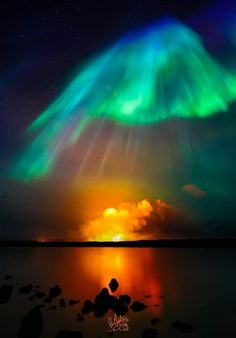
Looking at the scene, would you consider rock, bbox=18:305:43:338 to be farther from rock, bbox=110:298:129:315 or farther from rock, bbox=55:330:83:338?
rock, bbox=110:298:129:315

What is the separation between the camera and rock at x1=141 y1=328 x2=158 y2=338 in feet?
68.6

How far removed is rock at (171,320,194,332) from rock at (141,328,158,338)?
224 cm

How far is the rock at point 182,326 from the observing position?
23016 millimetres

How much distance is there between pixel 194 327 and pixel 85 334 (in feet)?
26.8

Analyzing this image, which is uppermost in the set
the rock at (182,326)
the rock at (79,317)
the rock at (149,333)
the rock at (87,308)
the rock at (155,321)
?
the rock at (87,308)

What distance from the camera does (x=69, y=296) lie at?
3547 cm

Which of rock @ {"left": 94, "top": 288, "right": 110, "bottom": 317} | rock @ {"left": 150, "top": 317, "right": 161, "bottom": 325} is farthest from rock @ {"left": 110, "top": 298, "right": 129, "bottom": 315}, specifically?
rock @ {"left": 150, "top": 317, "right": 161, "bottom": 325}

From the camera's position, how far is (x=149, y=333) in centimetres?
2131

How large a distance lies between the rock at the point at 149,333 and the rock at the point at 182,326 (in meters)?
2.24

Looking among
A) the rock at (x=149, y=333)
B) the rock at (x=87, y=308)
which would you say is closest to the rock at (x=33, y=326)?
the rock at (x=87, y=308)

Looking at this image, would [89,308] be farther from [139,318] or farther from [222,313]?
[222,313]

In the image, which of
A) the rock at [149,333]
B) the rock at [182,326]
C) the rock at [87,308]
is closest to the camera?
the rock at [149,333]

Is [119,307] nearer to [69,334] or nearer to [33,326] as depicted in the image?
[33,326]

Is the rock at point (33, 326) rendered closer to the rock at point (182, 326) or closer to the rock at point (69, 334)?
the rock at point (69, 334)
